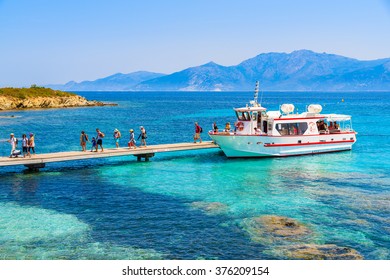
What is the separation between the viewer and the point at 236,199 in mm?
24953

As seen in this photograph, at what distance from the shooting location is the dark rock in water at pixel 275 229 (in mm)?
18605

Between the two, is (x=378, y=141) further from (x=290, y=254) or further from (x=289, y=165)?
(x=290, y=254)

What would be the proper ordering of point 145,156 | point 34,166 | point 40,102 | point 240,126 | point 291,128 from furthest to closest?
point 40,102 → point 291,128 → point 240,126 → point 145,156 → point 34,166

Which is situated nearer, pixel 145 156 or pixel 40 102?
pixel 145 156

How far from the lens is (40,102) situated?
4978 inches

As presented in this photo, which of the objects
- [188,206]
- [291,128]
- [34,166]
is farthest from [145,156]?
[188,206]

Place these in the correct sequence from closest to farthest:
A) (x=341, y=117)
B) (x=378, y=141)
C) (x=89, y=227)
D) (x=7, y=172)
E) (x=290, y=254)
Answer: (x=290, y=254) < (x=89, y=227) < (x=7, y=172) < (x=341, y=117) < (x=378, y=141)

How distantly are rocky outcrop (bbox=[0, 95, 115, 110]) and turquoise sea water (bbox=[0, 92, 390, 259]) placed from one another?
8789 centimetres

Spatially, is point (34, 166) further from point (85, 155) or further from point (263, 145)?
point (263, 145)

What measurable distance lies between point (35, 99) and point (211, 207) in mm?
112785

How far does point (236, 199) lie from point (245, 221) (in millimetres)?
4047

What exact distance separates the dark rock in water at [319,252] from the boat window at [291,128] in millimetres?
21934

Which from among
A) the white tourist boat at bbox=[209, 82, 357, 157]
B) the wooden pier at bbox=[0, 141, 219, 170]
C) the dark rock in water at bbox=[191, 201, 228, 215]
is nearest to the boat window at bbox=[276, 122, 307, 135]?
the white tourist boat at bbox=[209, 82, 357, 157]

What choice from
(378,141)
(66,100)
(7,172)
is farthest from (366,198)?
(66,100)
